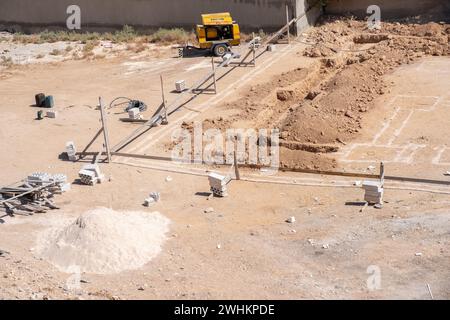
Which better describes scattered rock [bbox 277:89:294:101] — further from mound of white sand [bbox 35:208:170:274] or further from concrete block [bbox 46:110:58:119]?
mound of white sand [bbox 35:208:170:274]

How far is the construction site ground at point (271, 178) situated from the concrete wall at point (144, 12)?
7.66 feet

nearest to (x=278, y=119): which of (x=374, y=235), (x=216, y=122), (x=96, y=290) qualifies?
(x=216, y=122)

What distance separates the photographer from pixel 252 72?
2905 centimetres

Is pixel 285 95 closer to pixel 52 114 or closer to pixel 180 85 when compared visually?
pixel 180 85

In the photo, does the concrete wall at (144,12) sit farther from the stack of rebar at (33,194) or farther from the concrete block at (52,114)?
the stack of rebar at (33,194)

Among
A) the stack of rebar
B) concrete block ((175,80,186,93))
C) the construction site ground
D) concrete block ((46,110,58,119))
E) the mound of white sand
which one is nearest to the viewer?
the construction site ground

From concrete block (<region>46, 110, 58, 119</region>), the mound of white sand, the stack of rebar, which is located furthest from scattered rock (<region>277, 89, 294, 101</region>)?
the mound of white sand

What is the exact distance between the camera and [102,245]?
15156mm

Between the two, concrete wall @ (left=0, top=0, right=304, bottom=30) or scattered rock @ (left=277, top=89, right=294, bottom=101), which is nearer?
scattered rock @ (left=277, top=89, right=294, bottom=101)

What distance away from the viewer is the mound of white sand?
49.1 ft

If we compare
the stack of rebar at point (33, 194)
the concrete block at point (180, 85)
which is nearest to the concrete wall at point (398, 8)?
the concrete block at point (180, 85)

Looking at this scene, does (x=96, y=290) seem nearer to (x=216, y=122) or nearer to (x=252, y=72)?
(x=216, y=122)

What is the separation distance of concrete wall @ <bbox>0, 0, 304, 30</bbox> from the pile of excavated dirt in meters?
2.50

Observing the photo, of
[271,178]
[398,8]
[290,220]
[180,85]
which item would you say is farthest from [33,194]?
[398,8]
